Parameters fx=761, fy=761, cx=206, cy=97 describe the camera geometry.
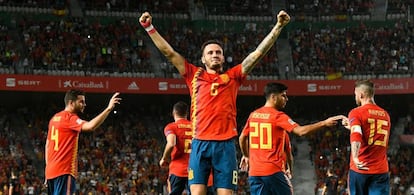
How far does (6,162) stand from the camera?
95.6 feet

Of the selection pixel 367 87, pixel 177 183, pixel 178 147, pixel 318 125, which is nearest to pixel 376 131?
pixel 367 87

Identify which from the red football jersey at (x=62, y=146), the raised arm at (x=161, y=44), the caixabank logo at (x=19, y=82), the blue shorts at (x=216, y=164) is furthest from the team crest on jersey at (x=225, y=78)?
the caixabank logo at (x=19, y=82)

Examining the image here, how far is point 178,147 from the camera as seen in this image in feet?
41.3

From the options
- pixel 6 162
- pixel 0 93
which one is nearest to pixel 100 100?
pixel 0 93

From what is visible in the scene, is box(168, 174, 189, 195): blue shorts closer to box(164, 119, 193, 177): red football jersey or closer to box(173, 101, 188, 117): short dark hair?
box(164, 119, 193, 177): red football jersey

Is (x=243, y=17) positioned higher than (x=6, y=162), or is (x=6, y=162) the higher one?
(x=243, y=17)

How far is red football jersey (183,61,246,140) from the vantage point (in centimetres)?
858

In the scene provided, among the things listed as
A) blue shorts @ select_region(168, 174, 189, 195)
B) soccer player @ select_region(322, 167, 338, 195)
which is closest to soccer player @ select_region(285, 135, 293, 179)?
blue shorts @ select_region(168, 174, 189, 195)

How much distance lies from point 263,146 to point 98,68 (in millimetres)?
27094

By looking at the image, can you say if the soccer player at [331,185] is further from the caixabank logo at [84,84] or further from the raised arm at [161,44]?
the raised arm at [161,44]

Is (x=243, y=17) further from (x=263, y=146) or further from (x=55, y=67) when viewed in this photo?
(x=263, y=146)

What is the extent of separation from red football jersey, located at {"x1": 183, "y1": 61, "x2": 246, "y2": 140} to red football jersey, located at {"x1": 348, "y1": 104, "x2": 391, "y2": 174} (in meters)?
2.18

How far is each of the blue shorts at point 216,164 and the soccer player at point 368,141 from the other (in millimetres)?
2251

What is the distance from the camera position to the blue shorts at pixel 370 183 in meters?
10.6
